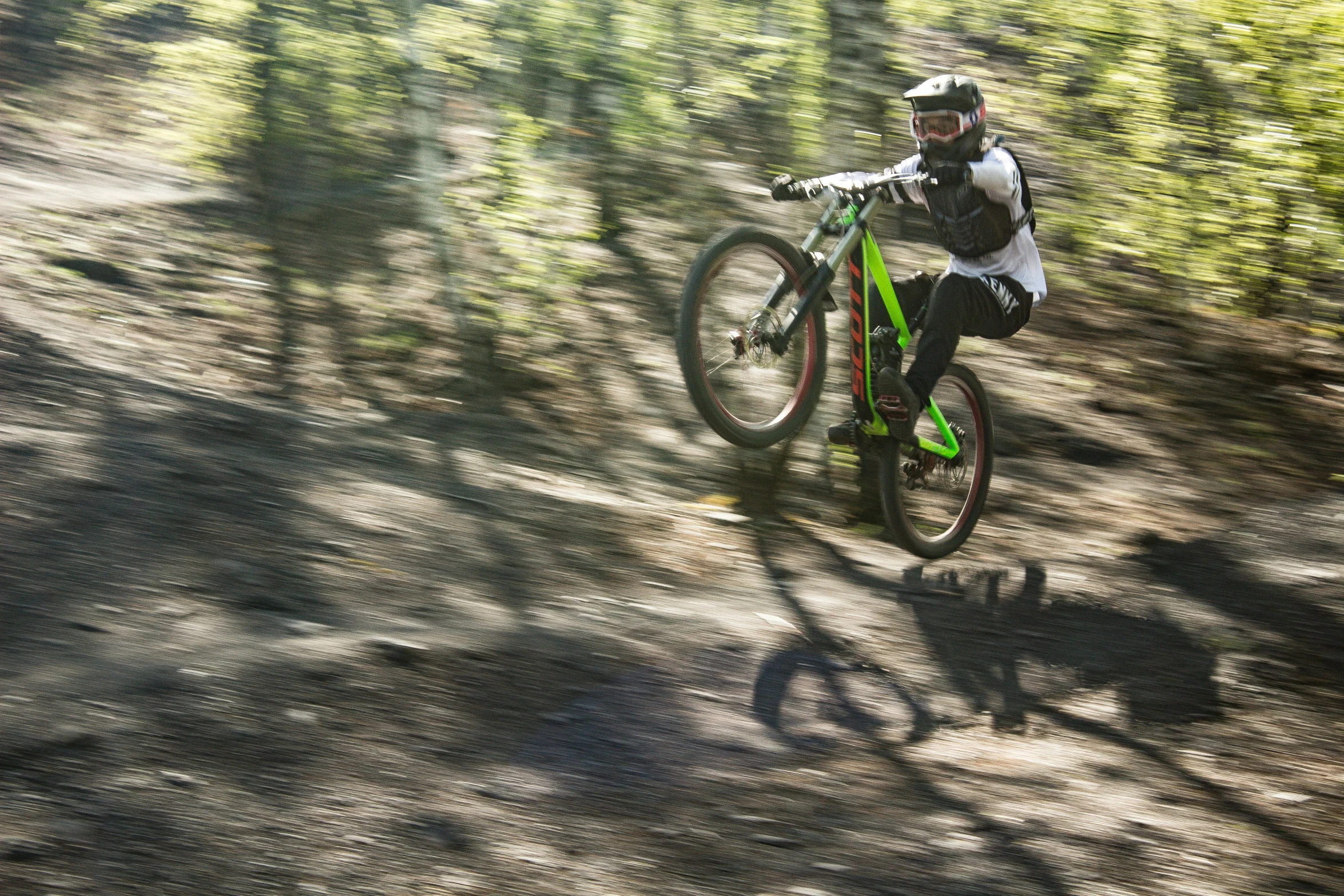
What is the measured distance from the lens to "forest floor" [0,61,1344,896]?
2908mm

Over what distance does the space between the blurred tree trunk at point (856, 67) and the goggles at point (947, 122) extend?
4.19 ft

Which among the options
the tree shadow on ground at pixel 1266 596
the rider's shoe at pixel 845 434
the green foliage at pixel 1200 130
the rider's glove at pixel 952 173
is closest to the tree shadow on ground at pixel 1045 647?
the tree shadow on ground at pixel 1266 596

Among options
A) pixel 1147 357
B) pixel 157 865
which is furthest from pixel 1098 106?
pixel 157 865

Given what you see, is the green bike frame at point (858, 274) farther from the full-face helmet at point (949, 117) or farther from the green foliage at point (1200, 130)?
the green foliage at point (1200, 130)

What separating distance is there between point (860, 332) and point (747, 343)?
0.56 metres

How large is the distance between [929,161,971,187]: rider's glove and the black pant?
0.50 m

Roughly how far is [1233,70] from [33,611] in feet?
23.9

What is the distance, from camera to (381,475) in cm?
511

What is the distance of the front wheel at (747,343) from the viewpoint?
477cm

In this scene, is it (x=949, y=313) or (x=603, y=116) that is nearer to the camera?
(x=949, y=313)

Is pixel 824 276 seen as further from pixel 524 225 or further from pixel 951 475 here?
pixel 524 225

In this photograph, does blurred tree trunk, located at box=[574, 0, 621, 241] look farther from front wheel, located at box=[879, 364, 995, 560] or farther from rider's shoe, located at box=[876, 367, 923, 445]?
rider's shoe, located at box=[876, 367, 923, 445]

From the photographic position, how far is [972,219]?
16.9 ft

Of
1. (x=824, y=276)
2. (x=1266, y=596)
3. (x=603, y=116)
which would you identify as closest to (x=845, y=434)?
Result: (x=824, y=276)
